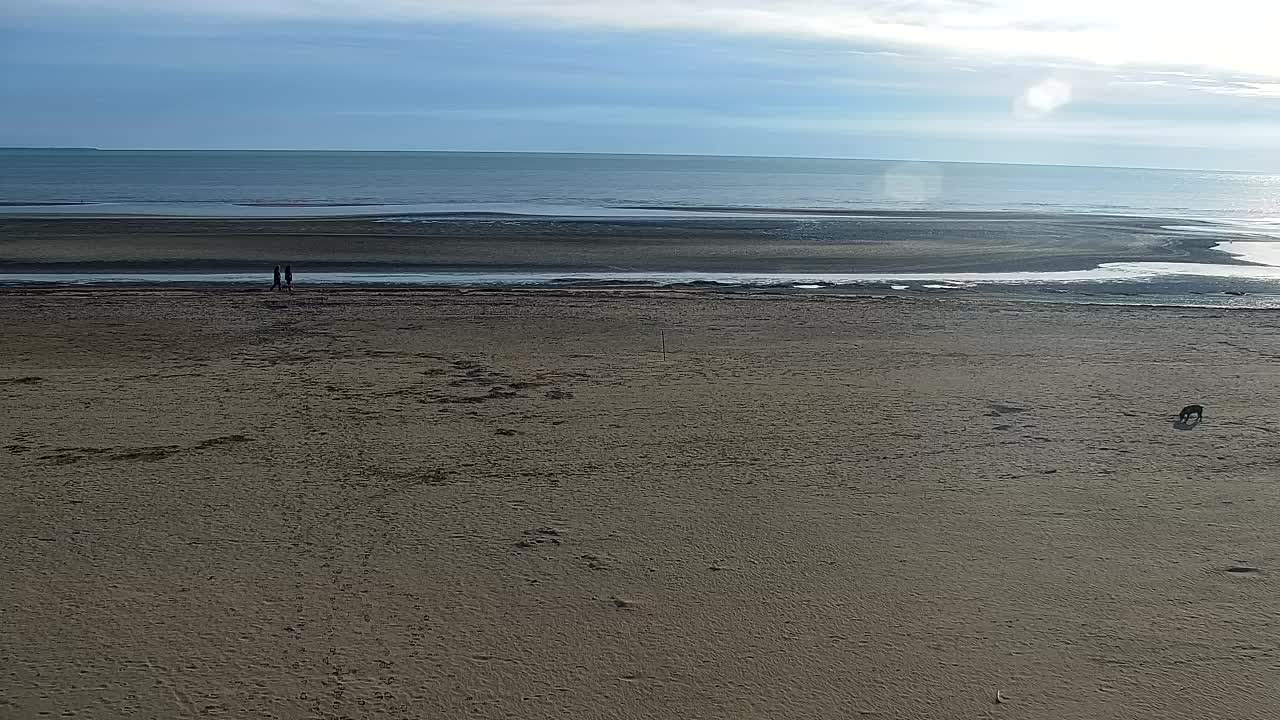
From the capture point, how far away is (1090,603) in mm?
8211

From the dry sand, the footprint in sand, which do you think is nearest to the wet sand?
the dry sand

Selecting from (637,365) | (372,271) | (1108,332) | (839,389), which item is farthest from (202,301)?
(1108,332)

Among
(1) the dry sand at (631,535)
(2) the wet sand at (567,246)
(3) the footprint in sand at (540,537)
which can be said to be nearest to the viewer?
(1) the dry sand at (631,535)

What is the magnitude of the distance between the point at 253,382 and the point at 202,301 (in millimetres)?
9982

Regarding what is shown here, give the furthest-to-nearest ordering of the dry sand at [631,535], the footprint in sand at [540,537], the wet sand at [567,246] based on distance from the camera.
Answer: the wet sand at [567,246], the footprint in sand at [540,537], the dry sand at [631,535]

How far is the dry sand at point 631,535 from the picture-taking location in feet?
22.8

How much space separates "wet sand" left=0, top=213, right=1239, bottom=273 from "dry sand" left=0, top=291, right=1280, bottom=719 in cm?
1796

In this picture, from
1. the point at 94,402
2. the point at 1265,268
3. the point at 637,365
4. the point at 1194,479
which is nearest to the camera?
the point at 1194,479

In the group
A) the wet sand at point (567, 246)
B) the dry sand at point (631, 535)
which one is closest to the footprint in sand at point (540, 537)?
the dry sand at point (631, 535)

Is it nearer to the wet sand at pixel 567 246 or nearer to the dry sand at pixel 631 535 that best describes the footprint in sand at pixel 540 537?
the dry sand at pixel 631 535

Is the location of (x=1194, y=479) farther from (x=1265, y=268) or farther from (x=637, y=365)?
(x=1265, y=268)

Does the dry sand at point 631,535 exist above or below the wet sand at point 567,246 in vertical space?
below

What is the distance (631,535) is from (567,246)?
33195mm

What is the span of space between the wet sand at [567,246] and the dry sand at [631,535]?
58.9 ft
